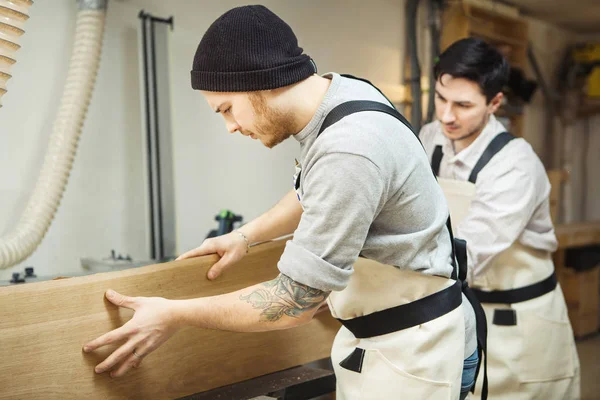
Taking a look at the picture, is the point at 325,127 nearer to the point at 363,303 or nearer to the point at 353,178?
the point at 353,178

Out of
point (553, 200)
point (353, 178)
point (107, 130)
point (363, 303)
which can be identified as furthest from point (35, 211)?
point (553, 200)

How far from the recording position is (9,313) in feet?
4.00

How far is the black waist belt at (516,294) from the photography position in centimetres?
217

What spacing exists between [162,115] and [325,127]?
5.69 feet

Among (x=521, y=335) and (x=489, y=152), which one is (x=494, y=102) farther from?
(x=521, y=335)

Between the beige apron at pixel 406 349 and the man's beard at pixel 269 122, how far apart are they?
37 centimetres

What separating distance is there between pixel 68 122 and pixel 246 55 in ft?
4.56

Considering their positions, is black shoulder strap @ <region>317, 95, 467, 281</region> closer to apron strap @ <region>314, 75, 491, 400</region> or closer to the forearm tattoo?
apron strap @ <region>314, 75, 491, 400</region>

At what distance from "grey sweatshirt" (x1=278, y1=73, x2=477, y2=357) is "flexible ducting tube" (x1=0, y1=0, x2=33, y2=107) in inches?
33.8

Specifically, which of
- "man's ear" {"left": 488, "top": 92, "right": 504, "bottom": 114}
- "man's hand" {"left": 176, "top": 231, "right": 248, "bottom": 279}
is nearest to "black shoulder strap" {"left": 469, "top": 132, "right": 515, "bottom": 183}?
"man's ear" {"left": 488, "top": 92, "right": 504, "bottom": 114}

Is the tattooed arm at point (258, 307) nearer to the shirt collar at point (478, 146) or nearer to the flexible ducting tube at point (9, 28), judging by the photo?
the flexible ducting tube at point (9, 28)

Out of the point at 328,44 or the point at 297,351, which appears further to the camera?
the point at 328,44

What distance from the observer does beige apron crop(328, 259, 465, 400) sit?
1333 millimetres

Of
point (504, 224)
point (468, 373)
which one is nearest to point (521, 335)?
point (504, 224)
